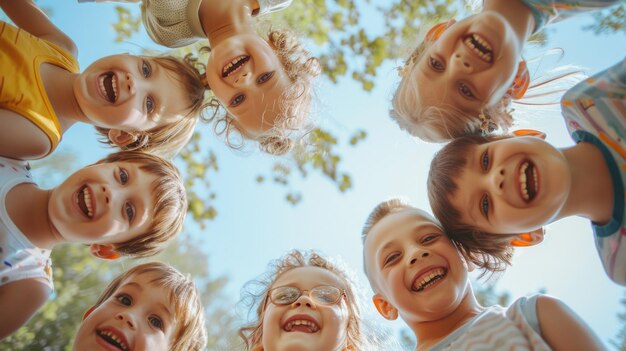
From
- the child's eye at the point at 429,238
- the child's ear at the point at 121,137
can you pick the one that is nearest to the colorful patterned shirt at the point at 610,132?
the child's eye at the point at 429,238

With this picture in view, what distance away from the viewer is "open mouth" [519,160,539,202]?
232cm

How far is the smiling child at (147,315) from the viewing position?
2529 millimetres

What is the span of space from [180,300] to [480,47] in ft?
6.55

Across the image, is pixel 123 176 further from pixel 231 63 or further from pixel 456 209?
pixel 456 209

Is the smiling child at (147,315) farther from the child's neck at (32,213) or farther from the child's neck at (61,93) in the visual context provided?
the child's neck at (61,93)

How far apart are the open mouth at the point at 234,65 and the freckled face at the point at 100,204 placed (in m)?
0.76

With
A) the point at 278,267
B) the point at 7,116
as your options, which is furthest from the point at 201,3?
the point at 278,267

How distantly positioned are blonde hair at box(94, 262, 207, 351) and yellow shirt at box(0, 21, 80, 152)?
2.68 ft

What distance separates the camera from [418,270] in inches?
97.7

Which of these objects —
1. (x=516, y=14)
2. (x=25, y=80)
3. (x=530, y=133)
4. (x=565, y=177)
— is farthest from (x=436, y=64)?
(x=25, y=80)

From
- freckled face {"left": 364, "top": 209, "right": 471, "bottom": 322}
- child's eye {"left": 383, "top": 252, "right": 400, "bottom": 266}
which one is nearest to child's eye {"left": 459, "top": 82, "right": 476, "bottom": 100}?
freckled face {"left": 364, "top": 209, "right": 471, "bottom": 322}

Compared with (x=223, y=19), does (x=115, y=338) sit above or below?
below

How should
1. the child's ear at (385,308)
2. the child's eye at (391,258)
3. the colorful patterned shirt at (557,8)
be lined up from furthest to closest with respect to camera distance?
the child's ear at (385,308)
the child's eye at (391,258)
the colorful patterned shirt at (557,8)

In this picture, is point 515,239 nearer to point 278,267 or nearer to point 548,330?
point 548,330
